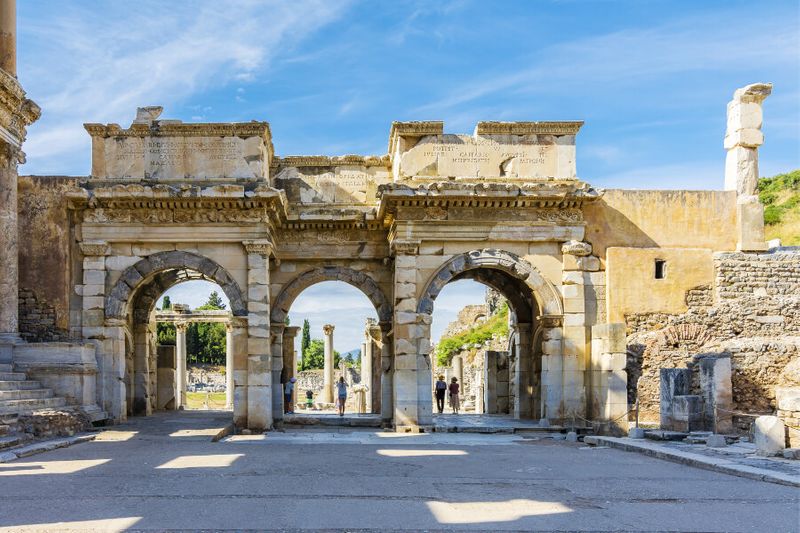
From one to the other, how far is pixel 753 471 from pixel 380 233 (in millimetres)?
10758

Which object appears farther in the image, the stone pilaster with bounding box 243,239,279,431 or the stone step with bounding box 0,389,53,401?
the stone pilaster with bounding box 243,239,279,431

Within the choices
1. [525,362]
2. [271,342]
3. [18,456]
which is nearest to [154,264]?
[271,342]

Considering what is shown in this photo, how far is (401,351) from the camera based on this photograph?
53.8 feet

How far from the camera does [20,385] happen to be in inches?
550

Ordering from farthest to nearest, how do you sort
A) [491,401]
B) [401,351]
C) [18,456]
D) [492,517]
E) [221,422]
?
[491,401], [221,422], [401,351], [18,456], [492,517]

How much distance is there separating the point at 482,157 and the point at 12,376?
10312 millimetres

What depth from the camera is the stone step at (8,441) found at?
1138 centimetres

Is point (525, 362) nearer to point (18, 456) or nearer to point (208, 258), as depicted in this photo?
point (208, 258)

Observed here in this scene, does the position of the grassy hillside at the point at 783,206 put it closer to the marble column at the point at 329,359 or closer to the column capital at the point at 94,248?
the marble column at the point at 329,359

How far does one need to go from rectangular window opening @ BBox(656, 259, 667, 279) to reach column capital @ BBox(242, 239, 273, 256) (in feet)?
27.8

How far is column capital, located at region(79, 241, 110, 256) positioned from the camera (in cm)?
1662

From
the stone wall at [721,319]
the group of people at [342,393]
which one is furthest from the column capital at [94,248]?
the stone wall at [721,319]

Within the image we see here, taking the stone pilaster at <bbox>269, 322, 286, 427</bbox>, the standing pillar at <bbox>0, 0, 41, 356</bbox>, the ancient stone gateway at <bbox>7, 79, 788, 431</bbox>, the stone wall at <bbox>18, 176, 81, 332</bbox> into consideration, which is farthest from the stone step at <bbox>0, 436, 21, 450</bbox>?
the stone pilaster at <bbox>269, 322, 286, 427</bbox>

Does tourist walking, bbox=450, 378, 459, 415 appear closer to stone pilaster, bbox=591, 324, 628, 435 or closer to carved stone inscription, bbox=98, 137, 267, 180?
stone pilaster, bbox=591, 324, 628, 435
